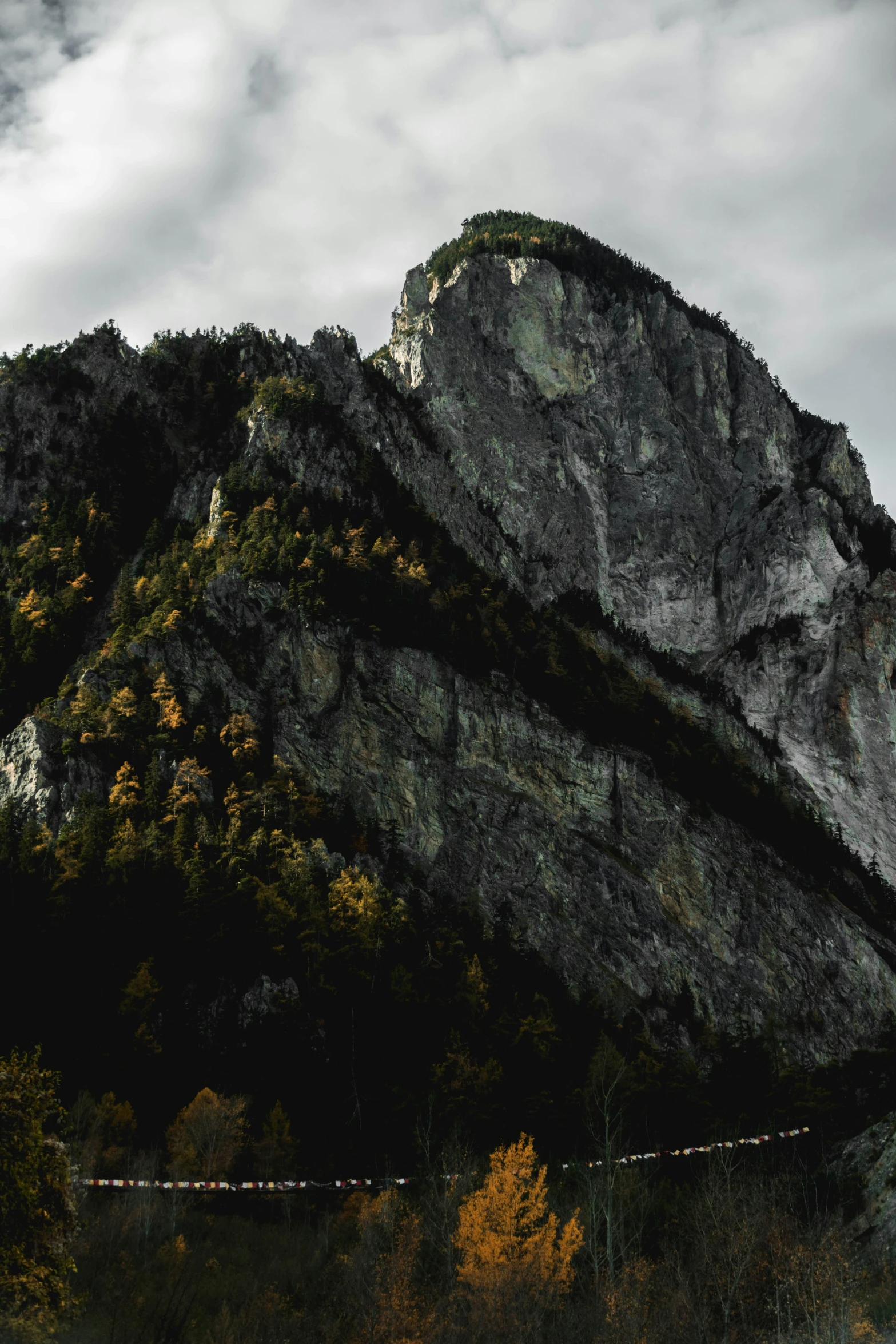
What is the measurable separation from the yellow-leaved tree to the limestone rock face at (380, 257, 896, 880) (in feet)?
244

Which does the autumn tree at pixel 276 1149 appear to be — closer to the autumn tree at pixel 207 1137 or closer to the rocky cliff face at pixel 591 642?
the autumn tree at pixel 207 1137

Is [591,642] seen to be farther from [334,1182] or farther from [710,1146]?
[334,1182]

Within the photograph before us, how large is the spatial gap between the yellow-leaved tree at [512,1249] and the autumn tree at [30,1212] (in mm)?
13340

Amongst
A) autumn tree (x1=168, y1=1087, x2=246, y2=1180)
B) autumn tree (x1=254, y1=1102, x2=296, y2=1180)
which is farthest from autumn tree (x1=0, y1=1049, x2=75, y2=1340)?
autumn tree (x1=254, y1=1102, x2=296, y2=1180)

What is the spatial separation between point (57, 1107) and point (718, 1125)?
116ft

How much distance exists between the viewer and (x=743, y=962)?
242ft

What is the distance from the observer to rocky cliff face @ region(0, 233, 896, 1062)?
2781 inches

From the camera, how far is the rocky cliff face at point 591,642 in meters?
70.6

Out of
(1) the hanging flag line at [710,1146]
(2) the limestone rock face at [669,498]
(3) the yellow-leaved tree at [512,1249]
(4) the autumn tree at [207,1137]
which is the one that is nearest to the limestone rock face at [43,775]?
(4) the autumn tree at [207,1137]

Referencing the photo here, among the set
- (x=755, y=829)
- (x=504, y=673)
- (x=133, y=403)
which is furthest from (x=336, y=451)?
(x=755, y=829)

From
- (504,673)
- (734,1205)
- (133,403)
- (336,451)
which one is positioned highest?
(133,403)

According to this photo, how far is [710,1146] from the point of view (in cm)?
4428

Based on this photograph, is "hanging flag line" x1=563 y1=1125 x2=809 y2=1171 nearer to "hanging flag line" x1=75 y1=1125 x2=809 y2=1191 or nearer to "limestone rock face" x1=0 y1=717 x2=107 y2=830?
"hanging flag line" x1=75 y1=1125 x2=809 y2=1191

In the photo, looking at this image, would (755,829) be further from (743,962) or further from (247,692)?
(247,692)
